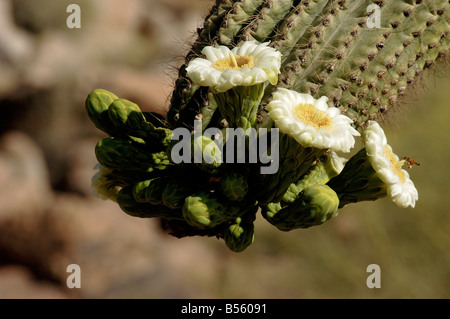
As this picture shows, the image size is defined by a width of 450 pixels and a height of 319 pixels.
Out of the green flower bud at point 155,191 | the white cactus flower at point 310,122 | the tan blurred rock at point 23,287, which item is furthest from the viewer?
the tan blurred rock at point 23,287

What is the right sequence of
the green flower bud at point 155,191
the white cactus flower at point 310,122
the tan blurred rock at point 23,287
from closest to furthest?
the white cactus flower at point 310,122 < the green flower bud at point 155,191 < the tan blurred rock at point 23,287

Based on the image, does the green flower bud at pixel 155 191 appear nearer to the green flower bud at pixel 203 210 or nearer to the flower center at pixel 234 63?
the green flower bud at pixel 203 210

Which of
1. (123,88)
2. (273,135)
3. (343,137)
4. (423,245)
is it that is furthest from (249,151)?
(423,245)

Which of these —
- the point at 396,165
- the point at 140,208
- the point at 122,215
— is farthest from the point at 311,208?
the point at 122,215

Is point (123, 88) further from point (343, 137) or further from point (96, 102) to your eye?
point (343, 137)

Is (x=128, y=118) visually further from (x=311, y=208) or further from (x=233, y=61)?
(x=311, y=208)

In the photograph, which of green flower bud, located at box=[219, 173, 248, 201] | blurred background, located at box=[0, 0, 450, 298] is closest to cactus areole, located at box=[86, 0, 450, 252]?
green flower bud, located at box=[219, 173, 248, 201]

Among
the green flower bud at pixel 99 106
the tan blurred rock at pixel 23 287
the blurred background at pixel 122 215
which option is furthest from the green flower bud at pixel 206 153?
the tan blurred rock at pixel 23 287
